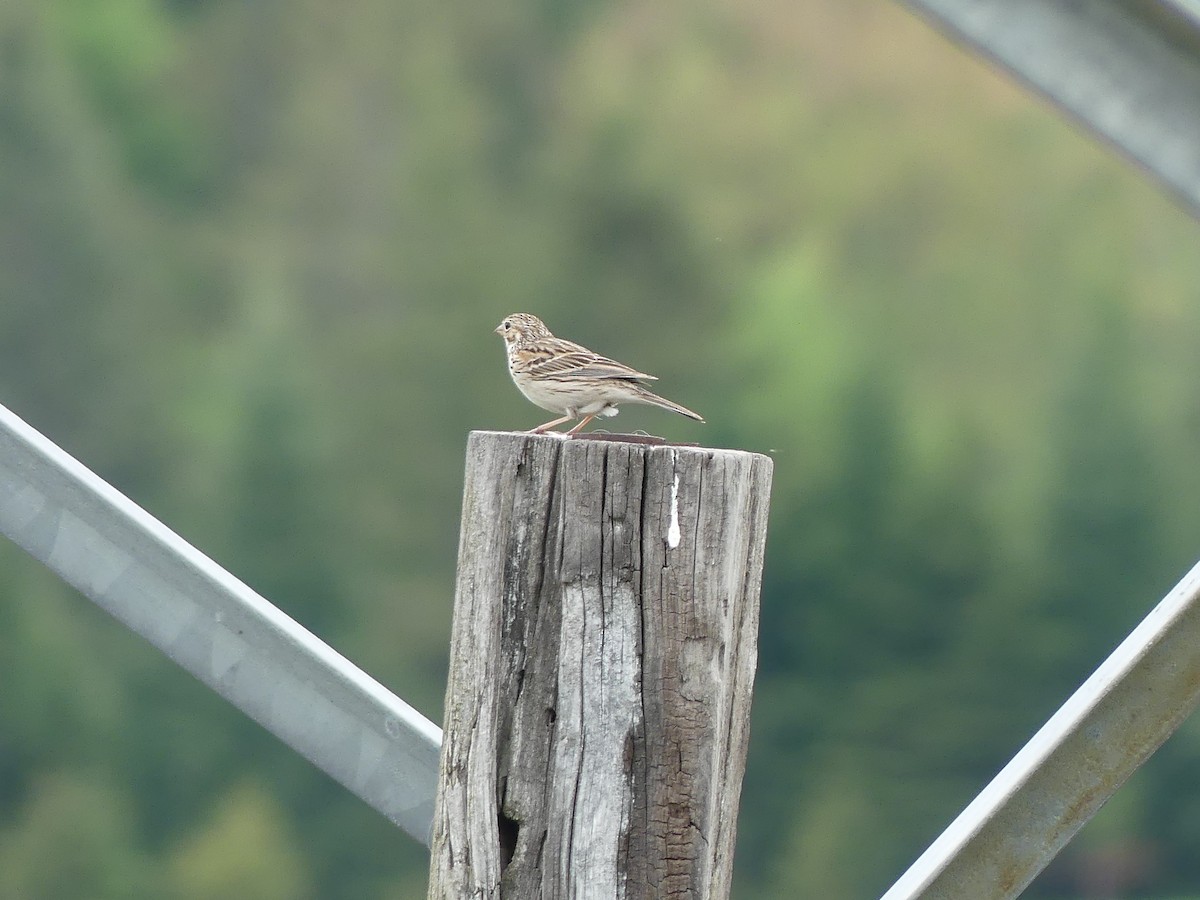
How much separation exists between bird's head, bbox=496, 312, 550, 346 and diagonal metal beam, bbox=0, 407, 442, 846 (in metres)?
3.37

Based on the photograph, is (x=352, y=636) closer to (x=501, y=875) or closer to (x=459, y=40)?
(x=459, y=40)

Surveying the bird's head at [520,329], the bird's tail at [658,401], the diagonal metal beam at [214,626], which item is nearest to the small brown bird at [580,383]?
the bird's tail at [658,401]

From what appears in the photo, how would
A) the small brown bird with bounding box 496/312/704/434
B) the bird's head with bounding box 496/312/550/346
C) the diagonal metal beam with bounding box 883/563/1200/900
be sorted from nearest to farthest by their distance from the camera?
the diagonal metal beam with bounding box 883/563/1200/900, the small brown bird with bounding box 496/312/704/434, the bird's head with bounding box 496/312/550/346

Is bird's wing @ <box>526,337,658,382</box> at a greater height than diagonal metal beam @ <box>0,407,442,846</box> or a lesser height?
greater

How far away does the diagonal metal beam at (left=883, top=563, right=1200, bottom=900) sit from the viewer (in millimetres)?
3480

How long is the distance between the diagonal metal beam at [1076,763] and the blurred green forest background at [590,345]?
169 feet

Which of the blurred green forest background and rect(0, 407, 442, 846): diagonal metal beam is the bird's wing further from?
the blurred green forest background

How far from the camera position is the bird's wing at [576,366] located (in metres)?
6.07

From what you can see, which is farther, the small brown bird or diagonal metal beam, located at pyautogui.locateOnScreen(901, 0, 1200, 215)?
the small brown bird

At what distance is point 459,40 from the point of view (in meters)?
86.1

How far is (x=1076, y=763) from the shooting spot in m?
3.51

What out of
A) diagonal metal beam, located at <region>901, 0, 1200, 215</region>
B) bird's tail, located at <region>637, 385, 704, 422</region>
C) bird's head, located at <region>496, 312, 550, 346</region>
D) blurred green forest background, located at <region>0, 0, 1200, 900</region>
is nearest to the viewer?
diagonal metal beam, located at <region>901, 0, 1200, 215</region>

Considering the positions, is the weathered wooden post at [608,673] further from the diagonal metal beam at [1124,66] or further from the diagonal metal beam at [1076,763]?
the diagonal metal beam at [1124,66]

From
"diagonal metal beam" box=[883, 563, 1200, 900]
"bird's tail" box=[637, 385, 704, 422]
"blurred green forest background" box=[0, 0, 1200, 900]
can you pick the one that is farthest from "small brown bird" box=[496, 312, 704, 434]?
"blurred green forest background" box=[0, 0, 1200, 900]
